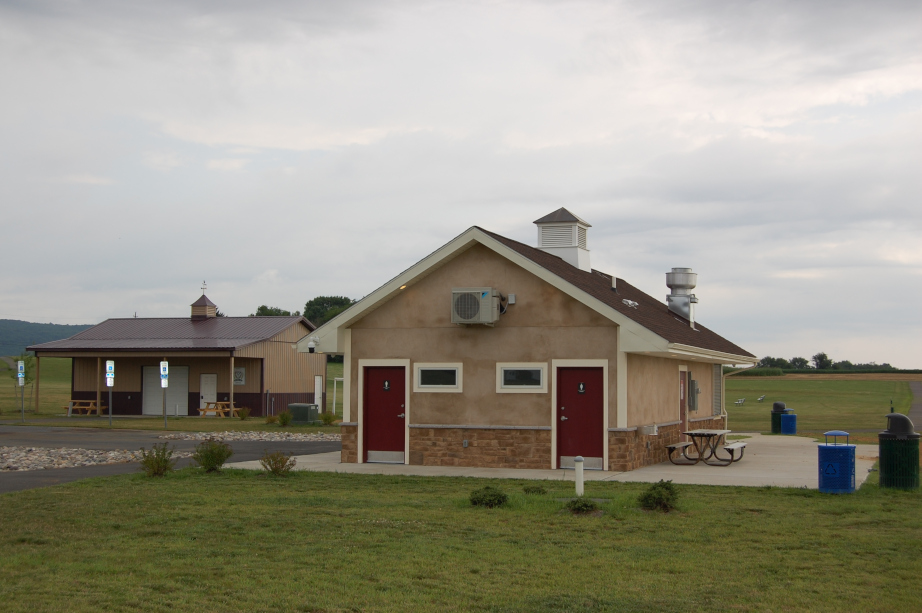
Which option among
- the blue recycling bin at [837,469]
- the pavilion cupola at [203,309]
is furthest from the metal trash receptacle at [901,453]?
the pavilion cupola at [203,309]

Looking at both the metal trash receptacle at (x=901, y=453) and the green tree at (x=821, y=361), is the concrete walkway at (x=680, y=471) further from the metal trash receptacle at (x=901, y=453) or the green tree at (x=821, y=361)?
the green tree at (x=821, y=361)

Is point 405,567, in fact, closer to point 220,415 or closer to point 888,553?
point 888,553

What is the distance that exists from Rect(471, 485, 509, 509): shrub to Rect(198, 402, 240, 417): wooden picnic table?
29318 millimetres

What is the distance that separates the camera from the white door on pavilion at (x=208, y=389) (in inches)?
1656

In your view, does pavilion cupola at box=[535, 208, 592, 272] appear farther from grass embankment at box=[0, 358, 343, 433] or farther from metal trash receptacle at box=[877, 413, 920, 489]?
grass embankment at box=[0, 358, 343, 433]

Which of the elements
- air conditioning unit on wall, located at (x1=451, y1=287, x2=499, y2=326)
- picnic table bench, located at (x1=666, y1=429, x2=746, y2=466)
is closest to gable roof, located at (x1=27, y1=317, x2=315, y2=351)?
air conditioning unit on wall, located at (x1=451, y1=287, x2=499, y2=326)

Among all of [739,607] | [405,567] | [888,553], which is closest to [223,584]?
[405,567]

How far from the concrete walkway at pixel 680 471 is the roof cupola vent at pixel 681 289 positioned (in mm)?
7476

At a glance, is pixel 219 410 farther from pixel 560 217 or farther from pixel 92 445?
pixel 560 217

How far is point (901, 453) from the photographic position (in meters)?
14.5

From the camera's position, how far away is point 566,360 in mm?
17938

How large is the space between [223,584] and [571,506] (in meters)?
5.30

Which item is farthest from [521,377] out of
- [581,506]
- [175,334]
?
[175,334]

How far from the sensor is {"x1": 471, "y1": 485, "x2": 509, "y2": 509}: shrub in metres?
12.4
